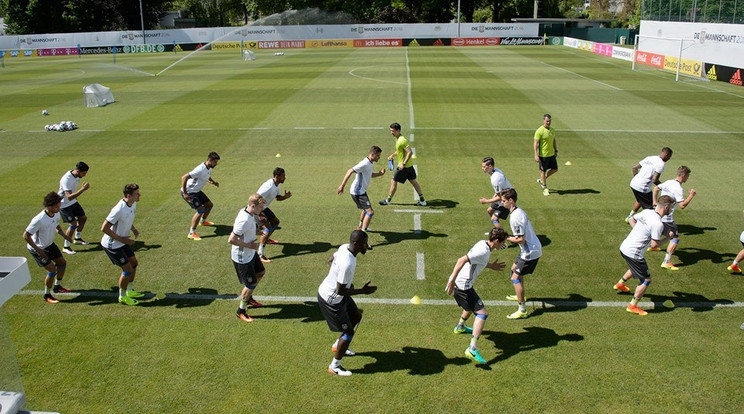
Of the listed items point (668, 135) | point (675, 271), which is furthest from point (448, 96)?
point (675, 271)

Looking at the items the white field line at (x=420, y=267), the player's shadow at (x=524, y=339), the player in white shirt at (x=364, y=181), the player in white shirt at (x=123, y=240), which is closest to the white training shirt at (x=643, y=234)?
the player's shadow at (x=524, y=339)

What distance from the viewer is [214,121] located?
24.8 m

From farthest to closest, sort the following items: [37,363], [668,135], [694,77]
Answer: [694,77] → [668,135] → [37,363]

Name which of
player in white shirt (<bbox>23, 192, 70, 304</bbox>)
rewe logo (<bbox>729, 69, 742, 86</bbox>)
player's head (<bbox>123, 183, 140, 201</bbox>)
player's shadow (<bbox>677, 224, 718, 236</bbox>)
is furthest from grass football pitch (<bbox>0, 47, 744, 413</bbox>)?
rewe logo (<bbox>729, 69, 742, 86</bbox>)

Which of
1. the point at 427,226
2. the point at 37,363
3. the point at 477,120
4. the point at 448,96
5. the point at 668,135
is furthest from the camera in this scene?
the point at 448,96

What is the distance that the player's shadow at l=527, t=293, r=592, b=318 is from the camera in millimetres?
9453

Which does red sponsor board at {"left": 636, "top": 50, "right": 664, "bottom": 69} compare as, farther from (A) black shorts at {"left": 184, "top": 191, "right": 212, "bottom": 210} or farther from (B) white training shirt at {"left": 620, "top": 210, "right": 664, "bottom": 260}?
(A) black shorts at {"left": 184, "top": 191, "right": 212, "bottom": 210}

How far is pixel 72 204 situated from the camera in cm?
1251

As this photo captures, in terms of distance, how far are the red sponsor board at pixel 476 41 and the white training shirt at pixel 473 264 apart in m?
61.0

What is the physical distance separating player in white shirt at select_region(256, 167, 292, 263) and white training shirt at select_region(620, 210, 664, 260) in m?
6.30

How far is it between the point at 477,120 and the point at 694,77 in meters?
21.8

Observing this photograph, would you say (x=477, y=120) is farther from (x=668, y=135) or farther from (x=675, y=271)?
(x=675, y=271)

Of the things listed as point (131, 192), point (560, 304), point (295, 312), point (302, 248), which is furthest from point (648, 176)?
point (131, 192)

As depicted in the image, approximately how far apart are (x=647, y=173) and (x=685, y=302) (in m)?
3.66
